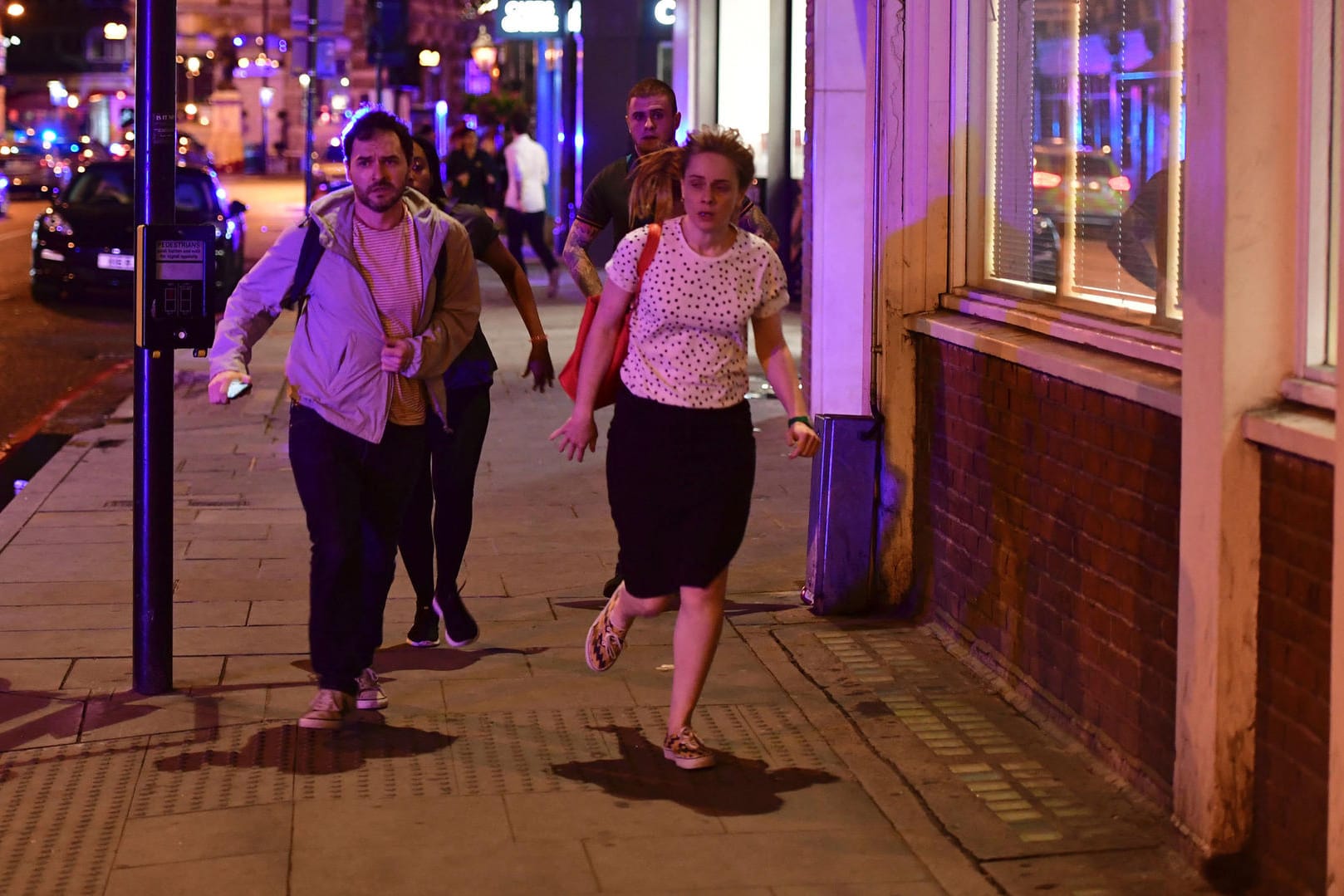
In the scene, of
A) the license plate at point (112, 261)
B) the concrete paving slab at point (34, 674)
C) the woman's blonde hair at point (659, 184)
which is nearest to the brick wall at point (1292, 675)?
the woman's blonde hair at point (659, 184)

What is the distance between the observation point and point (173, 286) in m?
5.67

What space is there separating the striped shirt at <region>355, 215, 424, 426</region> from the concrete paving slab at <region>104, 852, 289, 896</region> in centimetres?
157

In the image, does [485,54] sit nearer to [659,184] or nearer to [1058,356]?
[659,184]

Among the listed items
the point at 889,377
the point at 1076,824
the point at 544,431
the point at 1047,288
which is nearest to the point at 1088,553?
the point at 1076,824

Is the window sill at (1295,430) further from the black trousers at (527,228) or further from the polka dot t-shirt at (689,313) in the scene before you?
the black trousers at (527,228)

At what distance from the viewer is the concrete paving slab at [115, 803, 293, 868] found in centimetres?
452

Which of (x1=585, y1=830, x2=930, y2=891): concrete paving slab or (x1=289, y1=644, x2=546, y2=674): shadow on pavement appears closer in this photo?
(x1=585, y1=830, x2=930, y2=891): concrete paving slab

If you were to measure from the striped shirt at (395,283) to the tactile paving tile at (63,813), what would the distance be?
127 cm

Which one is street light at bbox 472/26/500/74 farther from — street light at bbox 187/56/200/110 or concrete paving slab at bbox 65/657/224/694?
street light at bbox 187/56/200/110

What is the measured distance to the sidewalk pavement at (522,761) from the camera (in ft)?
14.7

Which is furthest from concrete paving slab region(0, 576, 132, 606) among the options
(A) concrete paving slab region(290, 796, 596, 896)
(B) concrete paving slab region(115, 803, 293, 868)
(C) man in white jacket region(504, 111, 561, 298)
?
(C) man in white jacket region(504, 111, 561, 298)

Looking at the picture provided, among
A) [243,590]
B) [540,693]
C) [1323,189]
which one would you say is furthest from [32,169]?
[1323,189]

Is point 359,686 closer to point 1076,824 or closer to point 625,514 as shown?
point 625,514

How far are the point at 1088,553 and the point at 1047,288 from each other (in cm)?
122
